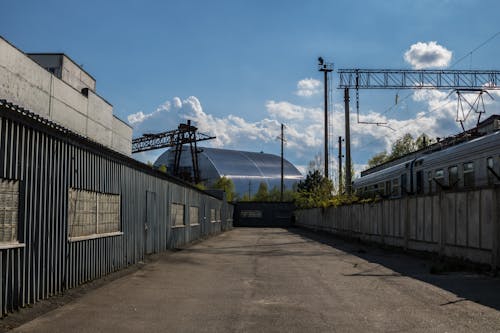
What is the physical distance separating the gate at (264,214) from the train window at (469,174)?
52.4 metres

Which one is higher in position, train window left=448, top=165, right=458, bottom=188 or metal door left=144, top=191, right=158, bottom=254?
train window left=448, top=165, right=458, bottom=188

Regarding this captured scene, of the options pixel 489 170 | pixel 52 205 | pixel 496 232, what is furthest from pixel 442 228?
pixel 52 205

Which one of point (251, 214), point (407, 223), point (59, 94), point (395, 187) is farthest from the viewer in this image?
point (251, 214)

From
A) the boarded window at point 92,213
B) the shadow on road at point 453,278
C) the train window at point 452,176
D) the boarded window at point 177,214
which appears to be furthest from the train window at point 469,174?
the boarded window at point 177,214

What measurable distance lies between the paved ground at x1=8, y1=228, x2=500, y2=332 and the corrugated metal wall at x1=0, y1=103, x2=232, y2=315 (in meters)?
0.60

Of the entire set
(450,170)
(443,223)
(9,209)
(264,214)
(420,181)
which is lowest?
(264,214)

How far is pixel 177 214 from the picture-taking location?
80.2 ft

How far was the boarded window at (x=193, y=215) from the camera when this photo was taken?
1131 inches

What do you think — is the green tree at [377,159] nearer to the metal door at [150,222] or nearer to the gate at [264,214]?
the gate at [264,214]

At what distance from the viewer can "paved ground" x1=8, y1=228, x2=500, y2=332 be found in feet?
24.2

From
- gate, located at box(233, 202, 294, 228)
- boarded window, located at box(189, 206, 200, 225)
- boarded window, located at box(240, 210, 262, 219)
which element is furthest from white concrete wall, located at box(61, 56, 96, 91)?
boarded window, located at box(240, 210, 262, 219)

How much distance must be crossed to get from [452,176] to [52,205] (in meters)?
14.4

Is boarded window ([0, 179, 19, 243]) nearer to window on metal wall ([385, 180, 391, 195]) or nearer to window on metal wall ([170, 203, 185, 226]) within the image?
window on metal wall ([170, 203, 185, 226])

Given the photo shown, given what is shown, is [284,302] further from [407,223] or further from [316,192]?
[316,192]
